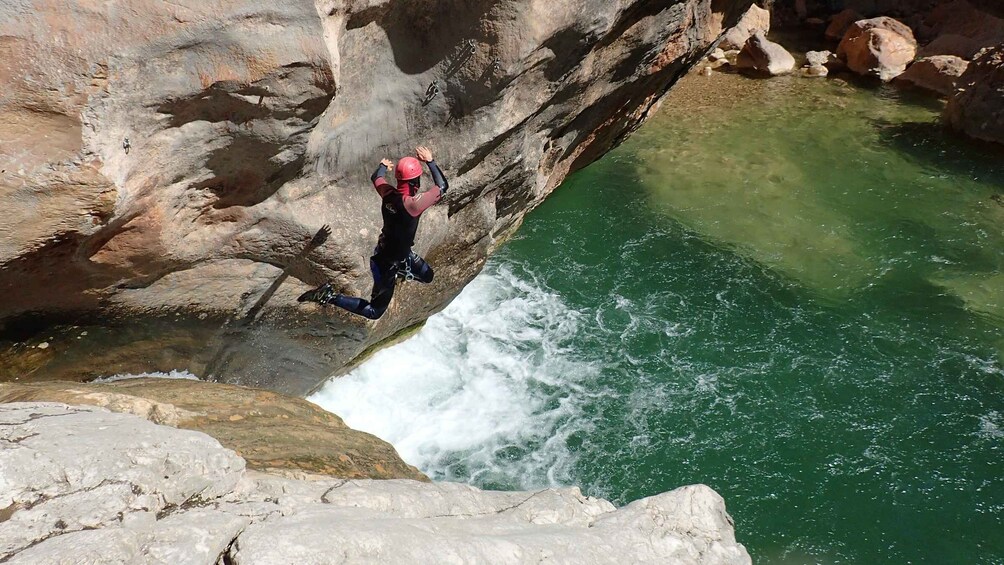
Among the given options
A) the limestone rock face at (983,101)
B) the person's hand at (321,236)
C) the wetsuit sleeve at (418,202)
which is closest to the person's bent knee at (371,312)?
the person's hand at (321,236)

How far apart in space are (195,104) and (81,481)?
261 cm

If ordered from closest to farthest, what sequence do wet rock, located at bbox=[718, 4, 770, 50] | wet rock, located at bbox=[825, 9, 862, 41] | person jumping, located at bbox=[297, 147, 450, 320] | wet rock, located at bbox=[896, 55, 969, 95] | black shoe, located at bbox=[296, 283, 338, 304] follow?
person jumping, located at bbox=[297, 147, 450, 320]
black shoe, located at bbox=[296, 283, 338, 304]
wet rock, located at bbox=[896, 55, 969, 95]
wet rock, located at bbox=[718, 4, 770, 50]
wet rock, located at bbox=[825, 9, 862, 41]

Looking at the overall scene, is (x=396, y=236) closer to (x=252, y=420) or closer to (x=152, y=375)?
(x=252, y=420)

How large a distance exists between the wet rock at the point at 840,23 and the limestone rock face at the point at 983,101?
13.7 feet

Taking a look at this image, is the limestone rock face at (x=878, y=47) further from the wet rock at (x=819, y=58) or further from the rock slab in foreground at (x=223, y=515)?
the rock slab in foreground at (x=223, y=515)

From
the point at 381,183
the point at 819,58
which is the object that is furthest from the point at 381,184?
the point at 819,58

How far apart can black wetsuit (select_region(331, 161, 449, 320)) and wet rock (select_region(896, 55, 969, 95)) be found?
13.9 meters

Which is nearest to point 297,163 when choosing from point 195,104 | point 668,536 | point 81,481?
point 195,104

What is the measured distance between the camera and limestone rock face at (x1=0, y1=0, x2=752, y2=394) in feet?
15.0

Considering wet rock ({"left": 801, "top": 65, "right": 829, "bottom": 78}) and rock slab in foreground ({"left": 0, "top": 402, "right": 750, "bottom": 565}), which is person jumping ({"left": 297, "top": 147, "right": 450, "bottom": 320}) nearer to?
rock slab in foreground ({"left": 0, "top": 402, "right": 750, "bottom": 565})

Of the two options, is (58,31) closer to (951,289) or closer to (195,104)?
(195,104)

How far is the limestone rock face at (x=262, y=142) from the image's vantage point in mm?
4570

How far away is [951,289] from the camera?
1038 cm

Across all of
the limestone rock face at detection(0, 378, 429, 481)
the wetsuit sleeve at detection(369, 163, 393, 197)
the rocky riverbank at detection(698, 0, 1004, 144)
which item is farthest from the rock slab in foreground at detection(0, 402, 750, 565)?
the rocky riverbank at detection(698, 0, 1004, 144)
